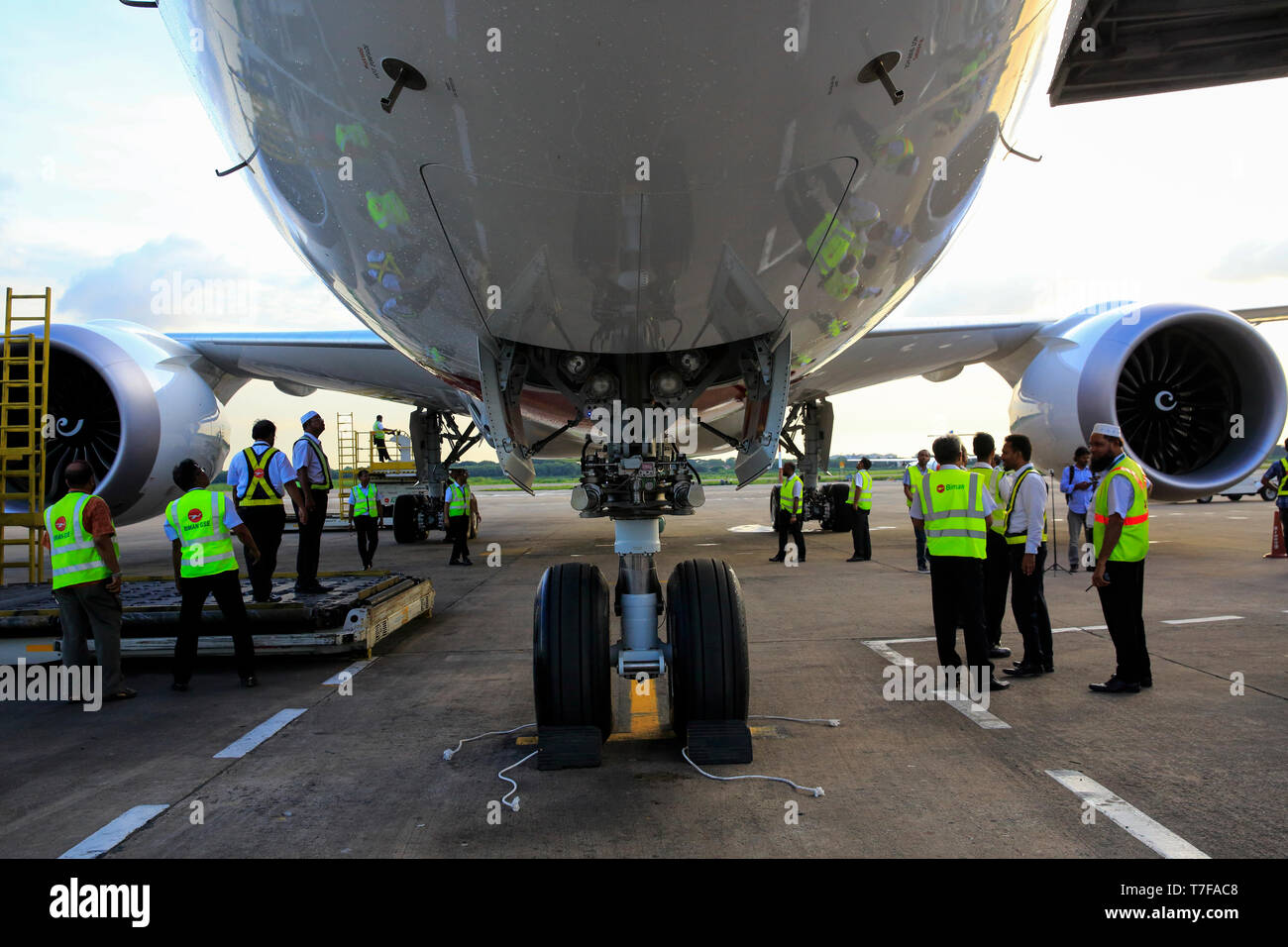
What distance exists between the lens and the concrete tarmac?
2.78 meters

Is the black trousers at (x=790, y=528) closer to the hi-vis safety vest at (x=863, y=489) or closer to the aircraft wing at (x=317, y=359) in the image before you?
the hi-vis safety vest at (x=863, y=489)

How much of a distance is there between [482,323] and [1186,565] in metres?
9.70

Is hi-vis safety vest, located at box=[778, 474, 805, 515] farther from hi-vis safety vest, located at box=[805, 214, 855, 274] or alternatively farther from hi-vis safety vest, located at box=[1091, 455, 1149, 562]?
hi-vis safety vest, located at box=[805, 214, 855, 274]

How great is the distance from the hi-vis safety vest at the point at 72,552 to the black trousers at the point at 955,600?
15.7ft

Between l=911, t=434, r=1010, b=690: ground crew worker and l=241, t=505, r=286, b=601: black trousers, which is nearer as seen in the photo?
l=911, t=434, r=1010, b=690: ground crew worker

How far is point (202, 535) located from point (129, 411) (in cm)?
439

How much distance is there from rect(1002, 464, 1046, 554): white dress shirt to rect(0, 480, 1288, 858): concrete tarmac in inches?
31.8

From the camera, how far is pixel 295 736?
13.4 ft

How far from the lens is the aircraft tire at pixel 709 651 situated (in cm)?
362

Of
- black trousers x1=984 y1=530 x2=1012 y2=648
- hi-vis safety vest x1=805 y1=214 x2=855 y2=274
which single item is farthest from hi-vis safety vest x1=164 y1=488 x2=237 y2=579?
black trousers x1=984 y1=530 x2=1012 y2=648

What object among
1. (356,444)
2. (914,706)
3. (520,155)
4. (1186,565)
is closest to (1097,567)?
(914,706)

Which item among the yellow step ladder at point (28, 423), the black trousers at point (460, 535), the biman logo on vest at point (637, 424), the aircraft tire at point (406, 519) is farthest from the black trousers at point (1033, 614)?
the aircraft tire at point (406, 519)
